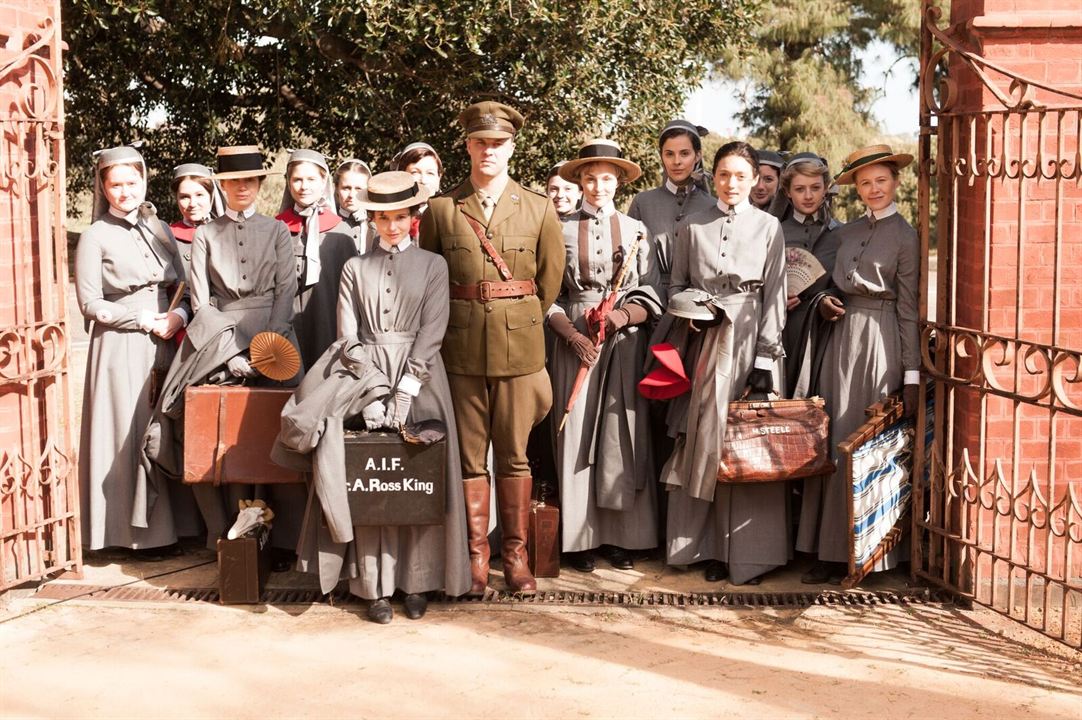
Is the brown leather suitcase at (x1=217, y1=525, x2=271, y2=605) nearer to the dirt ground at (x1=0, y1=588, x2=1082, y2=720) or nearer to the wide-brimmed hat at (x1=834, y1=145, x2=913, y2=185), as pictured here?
the dirt ground at (x1=0, y1=588, x2=1082, y2=720)

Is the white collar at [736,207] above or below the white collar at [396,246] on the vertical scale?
above

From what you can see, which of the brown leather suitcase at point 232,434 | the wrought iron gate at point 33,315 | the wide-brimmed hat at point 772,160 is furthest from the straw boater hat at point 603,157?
the wrought iron gate at point 33,315

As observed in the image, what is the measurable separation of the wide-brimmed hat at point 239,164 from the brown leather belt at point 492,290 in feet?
4.25

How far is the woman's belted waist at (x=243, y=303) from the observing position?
6.07 metres

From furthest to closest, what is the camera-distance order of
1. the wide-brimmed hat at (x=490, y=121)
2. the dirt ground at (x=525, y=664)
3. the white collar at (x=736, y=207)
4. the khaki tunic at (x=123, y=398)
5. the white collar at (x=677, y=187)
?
1. the white collar at (x=677, y=187)
2. the khaki tunic at (x=123, y=398)
3. the white collar at (x=736, y=207)
4. the wide-brimmed hat at (x=490, y=121)
5. the dirt ground at (x=525, y=664)

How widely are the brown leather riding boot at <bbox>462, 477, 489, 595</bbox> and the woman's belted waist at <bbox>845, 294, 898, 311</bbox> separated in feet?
6.73

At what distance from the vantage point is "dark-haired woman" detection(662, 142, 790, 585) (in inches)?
228

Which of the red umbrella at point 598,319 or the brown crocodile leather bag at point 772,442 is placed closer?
the brown crocodile leather bag at point 772,442

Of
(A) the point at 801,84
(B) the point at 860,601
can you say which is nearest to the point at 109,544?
(B) the point at 860,601

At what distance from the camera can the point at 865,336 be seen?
5891 mm

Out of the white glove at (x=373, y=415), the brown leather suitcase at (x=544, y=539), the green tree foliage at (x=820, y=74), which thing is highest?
the green tree foliage at (x=820, y=74)

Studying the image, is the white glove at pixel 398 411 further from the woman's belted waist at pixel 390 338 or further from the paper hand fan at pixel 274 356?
the paper hand fan at pixel 274 356

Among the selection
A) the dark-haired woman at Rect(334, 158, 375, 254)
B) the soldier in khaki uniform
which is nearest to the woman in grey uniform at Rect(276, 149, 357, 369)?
the dark-haired woman at Rect(334, 158, 375, 254)

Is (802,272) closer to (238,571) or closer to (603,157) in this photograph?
(603,157)
